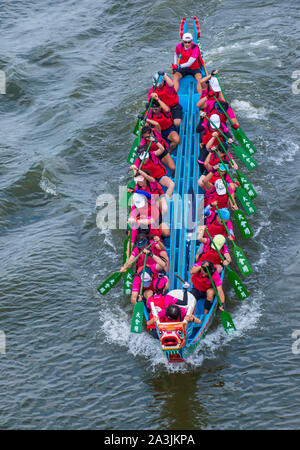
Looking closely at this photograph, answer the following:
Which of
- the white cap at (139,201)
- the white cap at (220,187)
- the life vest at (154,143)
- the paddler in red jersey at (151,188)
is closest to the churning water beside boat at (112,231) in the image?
the white cap at (220,187)

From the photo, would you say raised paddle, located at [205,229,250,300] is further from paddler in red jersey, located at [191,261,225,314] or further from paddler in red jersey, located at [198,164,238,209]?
paddler in red jersey, located at [198,164,238,209]

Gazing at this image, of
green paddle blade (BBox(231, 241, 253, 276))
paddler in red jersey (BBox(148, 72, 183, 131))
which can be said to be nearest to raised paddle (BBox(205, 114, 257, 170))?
paddler in red jersey (BBox(148, 72, 183, 131))

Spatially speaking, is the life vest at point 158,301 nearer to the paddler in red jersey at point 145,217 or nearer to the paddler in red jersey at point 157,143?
the paddler in red jersey at point 145,217

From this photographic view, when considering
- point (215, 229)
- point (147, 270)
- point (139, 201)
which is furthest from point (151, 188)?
point (147, 270)

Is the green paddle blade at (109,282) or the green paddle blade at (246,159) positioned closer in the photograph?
the green paddle blade at (109,282)
